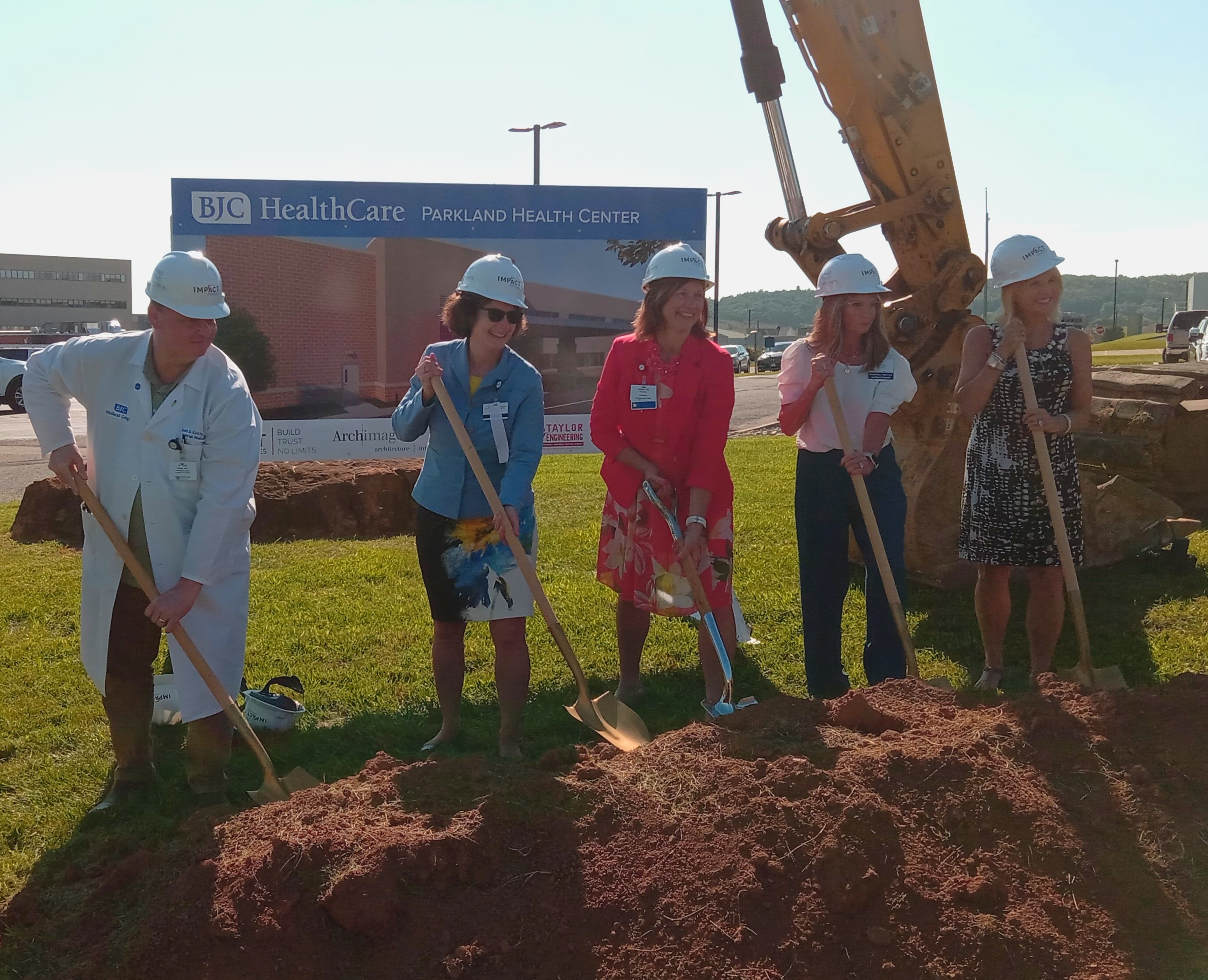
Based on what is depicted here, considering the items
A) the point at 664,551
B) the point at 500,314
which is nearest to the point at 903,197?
the point at 664,551

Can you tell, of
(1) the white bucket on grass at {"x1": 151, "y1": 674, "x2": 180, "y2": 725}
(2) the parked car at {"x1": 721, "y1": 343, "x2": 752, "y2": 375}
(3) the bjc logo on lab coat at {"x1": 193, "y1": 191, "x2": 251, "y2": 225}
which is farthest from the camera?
(2) the parked car at {"x1": 721, "y1": 343, "x2": 752, "y2": 375}

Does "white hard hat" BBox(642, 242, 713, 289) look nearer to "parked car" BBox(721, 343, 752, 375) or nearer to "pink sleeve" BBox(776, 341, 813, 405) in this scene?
"pink sleeve" BBox(776, 341, 813, 405)

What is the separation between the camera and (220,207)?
27.2ft

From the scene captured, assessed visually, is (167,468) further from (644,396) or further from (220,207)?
(220,207)

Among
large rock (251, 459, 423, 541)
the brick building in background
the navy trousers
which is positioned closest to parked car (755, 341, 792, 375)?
the brick building in background

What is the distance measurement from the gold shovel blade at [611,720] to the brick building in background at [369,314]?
512 cm

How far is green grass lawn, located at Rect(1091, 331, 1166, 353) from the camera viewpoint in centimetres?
5597

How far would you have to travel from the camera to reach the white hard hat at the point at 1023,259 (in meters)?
4.47

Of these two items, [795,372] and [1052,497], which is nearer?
[1052,497]

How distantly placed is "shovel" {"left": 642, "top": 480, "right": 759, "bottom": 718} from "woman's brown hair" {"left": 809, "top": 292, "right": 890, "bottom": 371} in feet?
3.06

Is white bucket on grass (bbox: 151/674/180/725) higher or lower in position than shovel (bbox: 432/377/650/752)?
lower

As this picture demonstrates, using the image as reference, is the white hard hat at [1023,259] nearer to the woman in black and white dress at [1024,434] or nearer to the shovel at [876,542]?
the woman in black and white dress at [1024,434]

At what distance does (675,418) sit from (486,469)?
0.84m

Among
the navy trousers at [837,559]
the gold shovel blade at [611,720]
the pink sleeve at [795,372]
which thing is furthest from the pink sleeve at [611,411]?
the gold shovel blade at [611,720]
